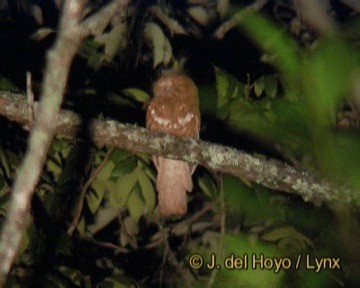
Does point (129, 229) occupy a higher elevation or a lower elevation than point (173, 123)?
lower

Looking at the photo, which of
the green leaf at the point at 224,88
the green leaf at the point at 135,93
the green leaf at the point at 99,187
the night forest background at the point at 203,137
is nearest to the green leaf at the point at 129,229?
the night forest background at the point at 203,137

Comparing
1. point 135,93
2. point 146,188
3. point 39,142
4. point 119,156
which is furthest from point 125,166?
point 39,142

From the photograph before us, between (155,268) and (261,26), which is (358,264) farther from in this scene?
(155,268)

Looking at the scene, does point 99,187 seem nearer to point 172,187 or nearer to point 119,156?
point 119,156

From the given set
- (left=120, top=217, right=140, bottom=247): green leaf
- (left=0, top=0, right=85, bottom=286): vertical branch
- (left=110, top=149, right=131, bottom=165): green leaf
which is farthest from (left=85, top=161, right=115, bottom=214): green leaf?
(left=0, top=0, right=85, bottom=286): vertical branch

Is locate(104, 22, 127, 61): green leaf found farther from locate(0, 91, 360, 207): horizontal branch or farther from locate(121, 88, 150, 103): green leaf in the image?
locate(0, 91, 360, 207): horizontal branch

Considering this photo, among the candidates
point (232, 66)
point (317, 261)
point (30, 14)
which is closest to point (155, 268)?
point (232, 66)
